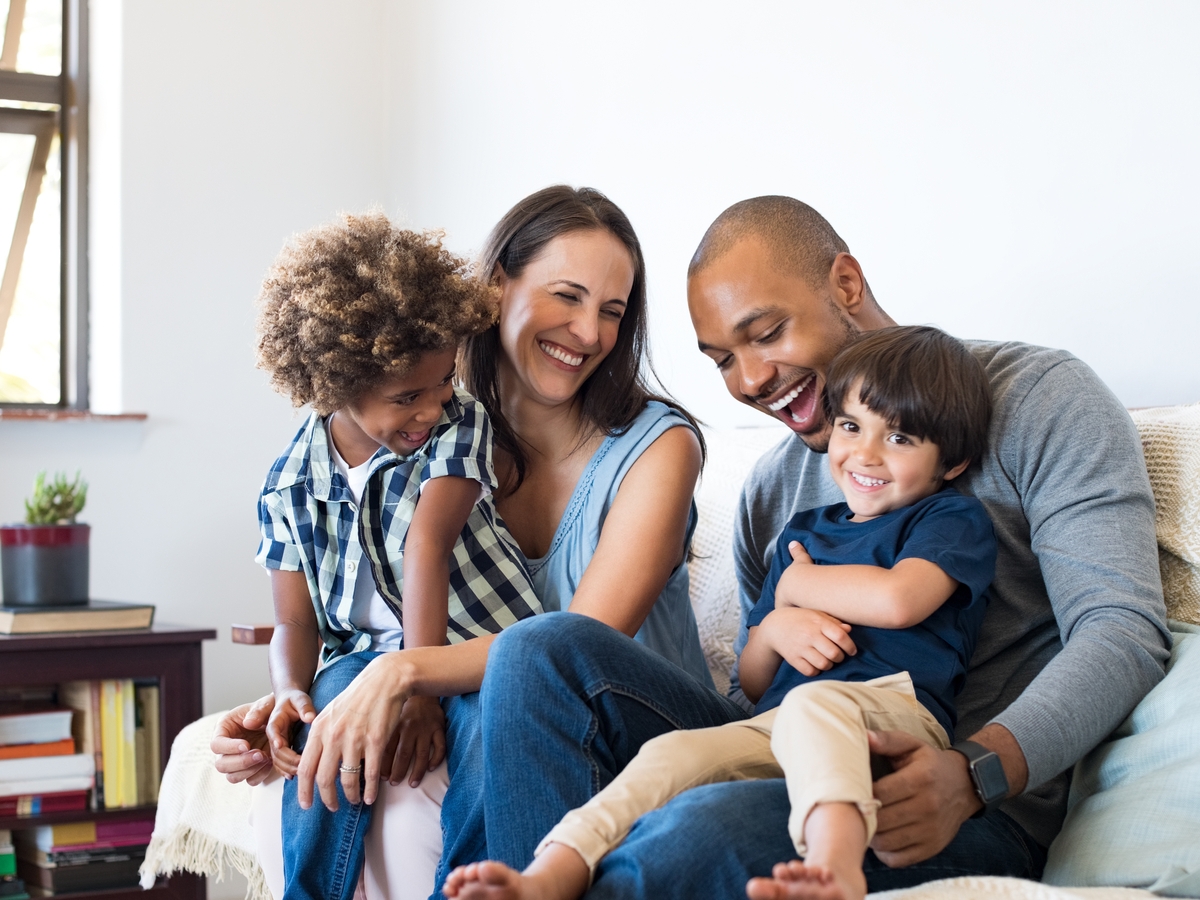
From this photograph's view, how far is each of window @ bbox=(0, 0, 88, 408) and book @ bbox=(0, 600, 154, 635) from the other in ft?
2.90

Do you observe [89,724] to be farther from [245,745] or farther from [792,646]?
[792,646]

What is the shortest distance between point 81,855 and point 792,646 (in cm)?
180

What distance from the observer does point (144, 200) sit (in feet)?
9.93

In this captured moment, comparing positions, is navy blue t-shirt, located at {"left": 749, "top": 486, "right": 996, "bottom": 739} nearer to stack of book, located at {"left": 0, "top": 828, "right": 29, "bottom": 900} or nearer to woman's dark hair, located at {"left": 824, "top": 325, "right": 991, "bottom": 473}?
woman's dark hair, located at {"left": 824, "top": 325, "right": 991, "bottom": 473}

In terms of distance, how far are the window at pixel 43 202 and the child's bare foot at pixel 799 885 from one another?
111 inches

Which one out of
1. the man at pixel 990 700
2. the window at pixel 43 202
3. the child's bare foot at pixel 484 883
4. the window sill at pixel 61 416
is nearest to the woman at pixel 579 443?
the man at pixel 990 700

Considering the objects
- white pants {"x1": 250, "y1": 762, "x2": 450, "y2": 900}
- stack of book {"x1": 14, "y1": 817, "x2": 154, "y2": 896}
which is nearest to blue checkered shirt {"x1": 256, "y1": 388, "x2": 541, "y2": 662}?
white pants {"x1": 250, "y1": 762, "x2": 450, "y2": 900}

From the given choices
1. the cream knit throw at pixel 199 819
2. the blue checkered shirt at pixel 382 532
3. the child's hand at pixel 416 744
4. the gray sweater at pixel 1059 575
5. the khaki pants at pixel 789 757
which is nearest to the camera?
the khaki pants at pixel 789 757

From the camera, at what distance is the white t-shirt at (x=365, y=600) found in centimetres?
146

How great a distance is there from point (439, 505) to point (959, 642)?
61 cm

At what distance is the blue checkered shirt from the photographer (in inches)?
56.9

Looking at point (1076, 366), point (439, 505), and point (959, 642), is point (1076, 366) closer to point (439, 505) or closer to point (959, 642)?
point (959, 642)

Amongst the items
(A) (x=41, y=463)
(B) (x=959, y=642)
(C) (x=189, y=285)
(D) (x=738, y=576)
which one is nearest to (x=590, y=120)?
(C) (x=189, y=285)

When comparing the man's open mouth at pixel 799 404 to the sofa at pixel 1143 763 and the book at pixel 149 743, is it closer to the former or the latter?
the sofa at pixel 1143 763
